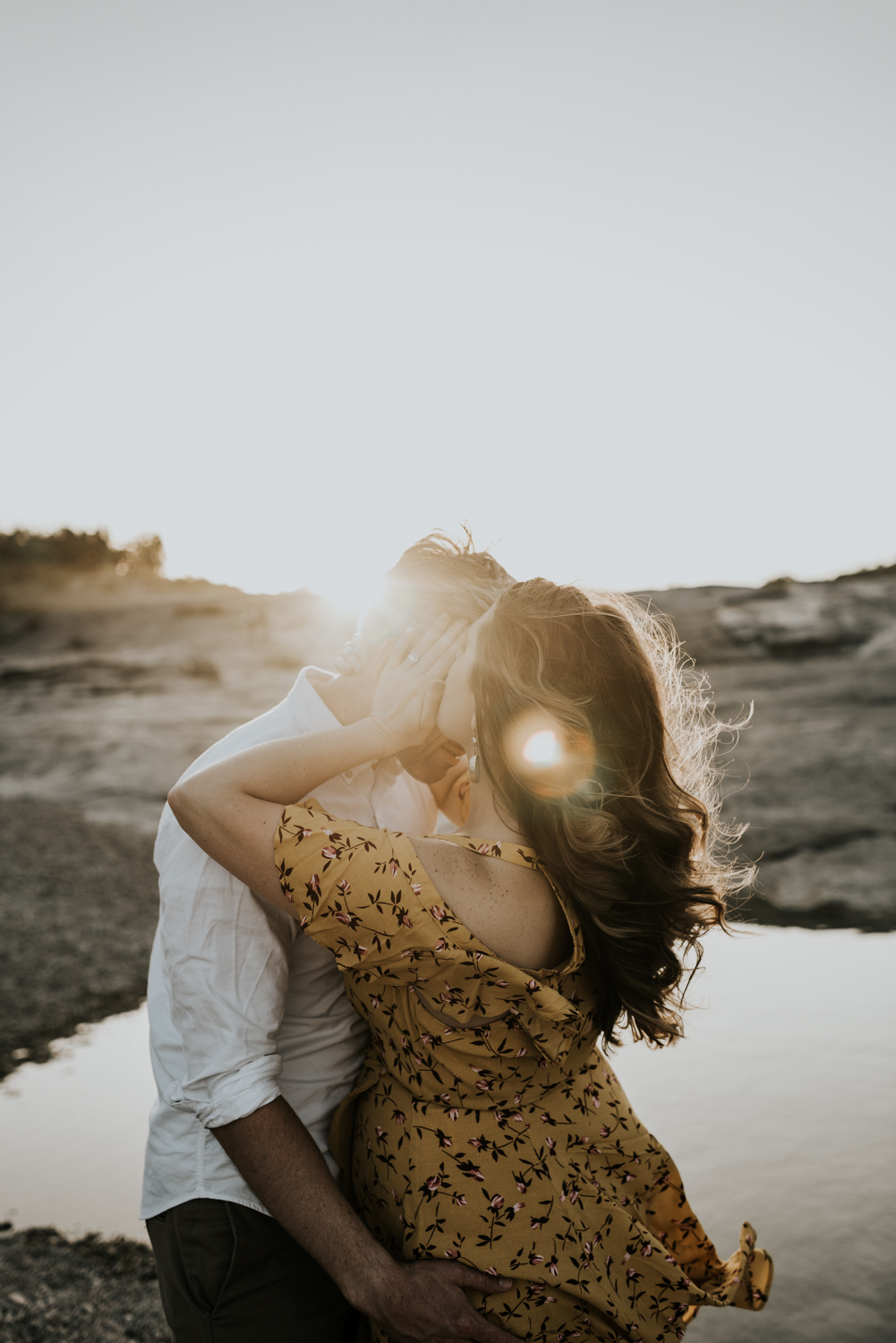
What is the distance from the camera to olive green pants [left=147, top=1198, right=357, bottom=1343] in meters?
1.58

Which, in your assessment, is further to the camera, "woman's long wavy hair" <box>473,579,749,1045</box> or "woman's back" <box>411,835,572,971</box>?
"woman's long wavy hair" <box>473,579,749,1045</box>

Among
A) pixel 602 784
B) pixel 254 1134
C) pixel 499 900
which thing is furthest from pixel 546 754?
pixel 254 1134

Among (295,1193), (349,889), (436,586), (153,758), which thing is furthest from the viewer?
(153,758)

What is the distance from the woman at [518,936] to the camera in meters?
1.48

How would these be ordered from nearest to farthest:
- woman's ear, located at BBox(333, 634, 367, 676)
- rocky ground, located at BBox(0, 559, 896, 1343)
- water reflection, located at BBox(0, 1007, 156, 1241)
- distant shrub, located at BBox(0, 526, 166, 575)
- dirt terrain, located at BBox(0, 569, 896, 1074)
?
woman's ear, located at BBox(333, 634, 367, 676) < water reflection, located at BBox(0, 1007, 156, 1241) < rocky ground, located at BBox(0, 559, 896, 1343) < dirt terrain, located at BBox(0, 569, 896, 1074) < distant shrub, located at BBox(0, 526, 166, 575)

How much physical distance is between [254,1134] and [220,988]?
0.89ft

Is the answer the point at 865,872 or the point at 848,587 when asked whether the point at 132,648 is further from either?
the point at 865,872

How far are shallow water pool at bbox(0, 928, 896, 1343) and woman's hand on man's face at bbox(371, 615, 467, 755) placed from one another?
244 centimetres

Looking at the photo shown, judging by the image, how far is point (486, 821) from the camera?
5.75ft

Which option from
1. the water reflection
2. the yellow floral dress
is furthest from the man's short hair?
the water reflection

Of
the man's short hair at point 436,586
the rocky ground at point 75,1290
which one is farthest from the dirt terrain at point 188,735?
the man's short hair at point 436,586

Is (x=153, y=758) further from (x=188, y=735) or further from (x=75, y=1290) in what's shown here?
(x=75, y=1290)

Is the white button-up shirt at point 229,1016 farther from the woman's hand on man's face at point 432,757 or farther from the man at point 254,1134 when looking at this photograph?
the woman's hand on man's face at point 432,757

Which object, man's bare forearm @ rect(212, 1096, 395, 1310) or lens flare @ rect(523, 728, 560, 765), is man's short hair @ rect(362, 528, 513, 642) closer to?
lens flare @ rect(523, 728, 560, 765)
